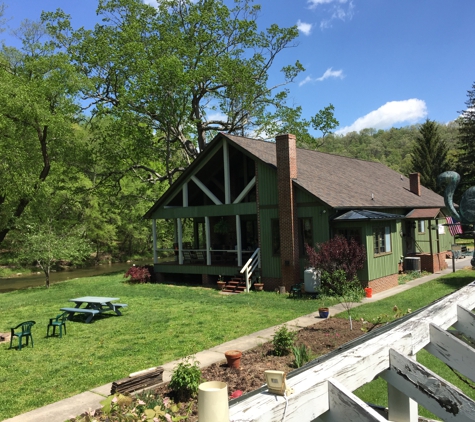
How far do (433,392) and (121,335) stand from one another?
10630 mm

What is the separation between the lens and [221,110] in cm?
3198

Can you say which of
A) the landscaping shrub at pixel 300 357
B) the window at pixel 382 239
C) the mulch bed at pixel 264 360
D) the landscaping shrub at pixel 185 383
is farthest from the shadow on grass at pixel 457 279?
the landscaping shrub at pixel 185 383

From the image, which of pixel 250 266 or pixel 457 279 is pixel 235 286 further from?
pixel 457 279

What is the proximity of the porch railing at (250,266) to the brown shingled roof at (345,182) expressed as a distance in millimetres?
3922

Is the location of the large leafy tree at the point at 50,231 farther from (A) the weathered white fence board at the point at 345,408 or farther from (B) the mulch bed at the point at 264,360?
(A) the weathered white fence board at the point at 345,408

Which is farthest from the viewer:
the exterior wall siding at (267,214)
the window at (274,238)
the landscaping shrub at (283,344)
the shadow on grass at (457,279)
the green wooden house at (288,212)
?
the window at (274,238)

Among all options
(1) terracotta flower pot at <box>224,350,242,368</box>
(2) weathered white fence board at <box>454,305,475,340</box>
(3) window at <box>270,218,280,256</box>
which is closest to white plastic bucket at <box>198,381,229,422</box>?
(2) weathered white fence board at <box>454,305,475,340</box>

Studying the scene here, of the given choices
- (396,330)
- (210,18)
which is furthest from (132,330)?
(210,18)

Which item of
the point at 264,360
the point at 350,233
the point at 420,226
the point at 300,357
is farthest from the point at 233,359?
the point at 420,226

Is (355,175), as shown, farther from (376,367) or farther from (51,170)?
(376,367)

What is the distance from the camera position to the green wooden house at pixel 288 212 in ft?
55.9

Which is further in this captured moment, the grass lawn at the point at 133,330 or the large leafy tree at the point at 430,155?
the large leafy tree at the point at 430,155

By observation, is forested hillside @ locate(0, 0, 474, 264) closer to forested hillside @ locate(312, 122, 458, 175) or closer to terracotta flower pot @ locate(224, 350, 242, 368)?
terracotta flower pot @ locate(224, 350, 242, 368)

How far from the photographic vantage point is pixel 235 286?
1900 centimetres
